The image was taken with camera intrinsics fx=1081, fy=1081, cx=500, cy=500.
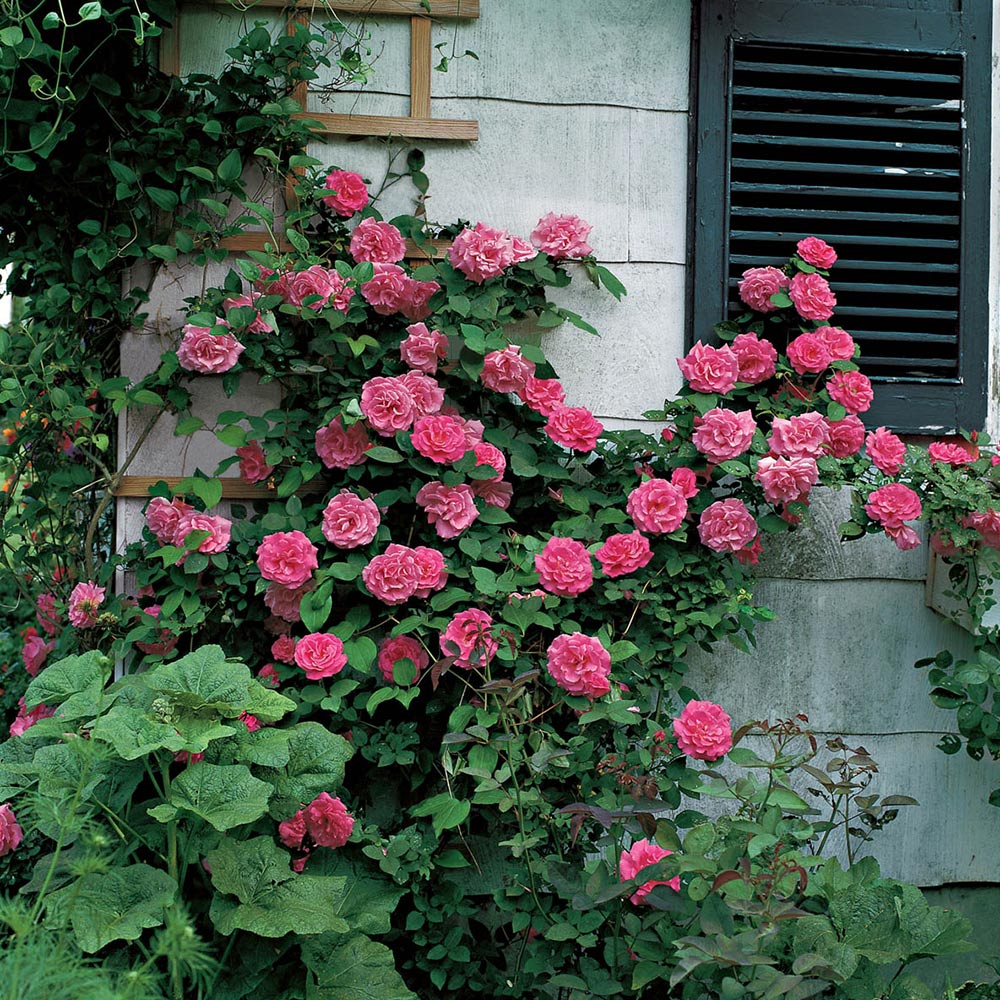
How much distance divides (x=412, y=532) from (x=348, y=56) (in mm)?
1034

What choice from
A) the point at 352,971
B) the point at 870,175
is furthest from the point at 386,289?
the point at 352,971

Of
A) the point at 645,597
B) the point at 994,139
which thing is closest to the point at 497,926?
the point at 645,597

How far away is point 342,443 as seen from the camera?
2295mm

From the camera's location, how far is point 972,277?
2.59m

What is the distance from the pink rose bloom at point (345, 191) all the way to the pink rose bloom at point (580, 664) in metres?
1.05

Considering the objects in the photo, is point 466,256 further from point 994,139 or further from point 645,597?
point 994,139

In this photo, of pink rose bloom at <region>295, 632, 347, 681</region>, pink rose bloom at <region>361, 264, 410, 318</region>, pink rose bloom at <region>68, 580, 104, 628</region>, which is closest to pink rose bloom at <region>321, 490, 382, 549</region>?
pink rose bloom at <region>295, 632, 347, 681</region>

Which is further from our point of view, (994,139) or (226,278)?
(994,139)

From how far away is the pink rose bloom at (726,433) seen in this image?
90.0 inches

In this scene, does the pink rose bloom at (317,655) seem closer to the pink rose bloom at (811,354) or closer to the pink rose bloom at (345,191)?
the pink rose bloom at (345,191)

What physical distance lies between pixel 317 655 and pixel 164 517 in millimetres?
447

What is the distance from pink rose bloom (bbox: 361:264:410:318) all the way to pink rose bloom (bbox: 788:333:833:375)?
87 centimetres

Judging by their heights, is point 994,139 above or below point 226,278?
above

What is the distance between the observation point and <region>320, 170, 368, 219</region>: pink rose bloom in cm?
237
